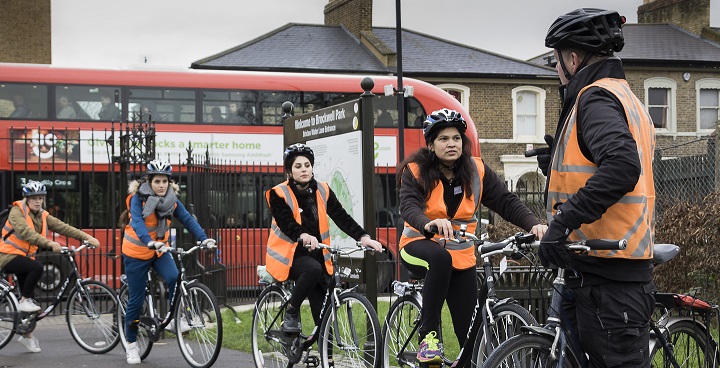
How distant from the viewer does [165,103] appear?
62.4ft

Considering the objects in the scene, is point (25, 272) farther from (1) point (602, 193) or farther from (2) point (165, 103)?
(2) point (165, 103)

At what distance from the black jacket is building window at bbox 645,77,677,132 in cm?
3241

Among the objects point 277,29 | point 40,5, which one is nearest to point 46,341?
point 277,29

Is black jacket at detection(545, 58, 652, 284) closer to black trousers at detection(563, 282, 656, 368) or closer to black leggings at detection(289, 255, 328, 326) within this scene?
black trousers at detection(563, 282, 656, 368)

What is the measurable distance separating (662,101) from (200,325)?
30038 mm

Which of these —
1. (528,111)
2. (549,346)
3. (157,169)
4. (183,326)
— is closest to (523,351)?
(549,346)

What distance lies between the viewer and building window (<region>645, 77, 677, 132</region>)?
3488 cm

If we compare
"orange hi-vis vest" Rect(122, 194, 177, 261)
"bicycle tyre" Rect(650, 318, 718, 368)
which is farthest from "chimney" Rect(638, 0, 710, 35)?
"bicycle tyre" Rect(650, 318, 718, 368)

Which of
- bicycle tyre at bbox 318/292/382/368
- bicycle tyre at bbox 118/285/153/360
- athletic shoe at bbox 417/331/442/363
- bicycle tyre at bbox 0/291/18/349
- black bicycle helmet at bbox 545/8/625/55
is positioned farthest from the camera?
bicycle tyre at bbox 0/291/18/349

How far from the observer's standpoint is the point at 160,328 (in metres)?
8.86

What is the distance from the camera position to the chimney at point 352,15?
3512cm

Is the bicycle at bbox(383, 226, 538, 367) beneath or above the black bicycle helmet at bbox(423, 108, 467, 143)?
beneath

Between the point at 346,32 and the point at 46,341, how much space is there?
25.7 metres

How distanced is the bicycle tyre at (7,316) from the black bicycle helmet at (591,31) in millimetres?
7719
